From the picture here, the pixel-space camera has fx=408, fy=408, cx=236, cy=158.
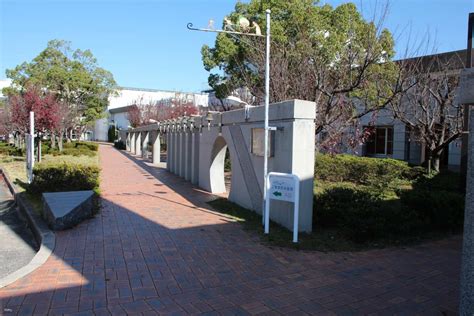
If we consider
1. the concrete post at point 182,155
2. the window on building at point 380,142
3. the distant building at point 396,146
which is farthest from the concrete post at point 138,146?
the window on building at point 380,142

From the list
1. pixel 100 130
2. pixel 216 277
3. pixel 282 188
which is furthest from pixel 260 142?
pixel 100 130

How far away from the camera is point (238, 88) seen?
1728cm

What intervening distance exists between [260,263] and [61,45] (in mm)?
Result: 31419

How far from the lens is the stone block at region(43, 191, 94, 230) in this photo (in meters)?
6.78

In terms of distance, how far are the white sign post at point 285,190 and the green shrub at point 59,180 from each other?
5508 mm

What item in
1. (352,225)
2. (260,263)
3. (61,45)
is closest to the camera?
(260,263)

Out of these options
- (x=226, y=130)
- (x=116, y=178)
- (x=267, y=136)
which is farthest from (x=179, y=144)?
(x=267, y=136)

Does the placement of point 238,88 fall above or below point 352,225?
above

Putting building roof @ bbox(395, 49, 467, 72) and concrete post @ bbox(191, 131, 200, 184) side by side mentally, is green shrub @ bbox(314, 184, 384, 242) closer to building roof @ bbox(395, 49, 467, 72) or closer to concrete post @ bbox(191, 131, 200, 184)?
concrete post @ bbox(191, 131, 200, 184)

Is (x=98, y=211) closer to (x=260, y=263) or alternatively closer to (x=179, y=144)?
(x=260, y=263)

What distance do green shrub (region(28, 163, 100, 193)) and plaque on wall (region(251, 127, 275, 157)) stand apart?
4554mm

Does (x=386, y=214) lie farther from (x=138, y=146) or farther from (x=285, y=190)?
(x=138, y=146)

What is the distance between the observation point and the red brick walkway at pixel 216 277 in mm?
3939

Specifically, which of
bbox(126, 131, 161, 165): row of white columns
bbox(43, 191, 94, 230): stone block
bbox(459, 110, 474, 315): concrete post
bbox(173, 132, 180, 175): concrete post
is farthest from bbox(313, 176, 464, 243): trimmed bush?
bbox(126, 131, 161, 165): row of white columns
